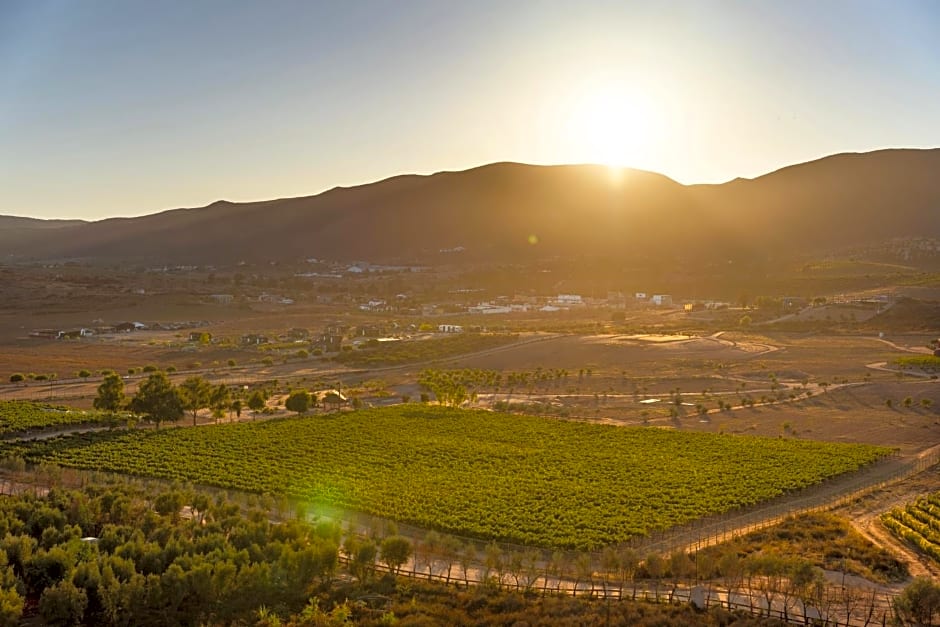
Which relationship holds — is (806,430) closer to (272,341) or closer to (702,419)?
(702,419)

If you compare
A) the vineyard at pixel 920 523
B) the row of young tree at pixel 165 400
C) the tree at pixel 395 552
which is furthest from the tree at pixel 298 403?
the vineyard at pixel 920 523

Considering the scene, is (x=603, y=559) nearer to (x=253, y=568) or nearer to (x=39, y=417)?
(x=253, y=568)

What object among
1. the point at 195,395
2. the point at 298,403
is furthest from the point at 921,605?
the point at 195,395

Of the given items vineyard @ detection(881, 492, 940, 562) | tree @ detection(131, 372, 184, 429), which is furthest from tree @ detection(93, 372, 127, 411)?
vineyard @ detection(881, 492, 940, 562)

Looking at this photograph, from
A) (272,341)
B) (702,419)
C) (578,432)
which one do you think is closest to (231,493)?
(578,432)

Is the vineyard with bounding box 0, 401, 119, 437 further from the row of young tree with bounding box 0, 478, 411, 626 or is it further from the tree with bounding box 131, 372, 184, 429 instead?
the row of young tree with bounding box 0, 478, 411, 626
